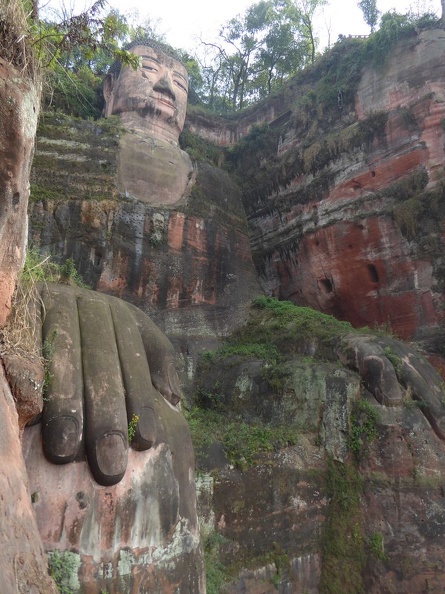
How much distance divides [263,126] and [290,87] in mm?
2398

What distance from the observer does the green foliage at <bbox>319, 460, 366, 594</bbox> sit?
7402 millimetres

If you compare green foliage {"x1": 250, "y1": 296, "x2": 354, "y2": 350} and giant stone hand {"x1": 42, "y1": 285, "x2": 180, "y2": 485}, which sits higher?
green foliage {"x1": 250, "y1": 296, "x2": 354, "y2": 350}

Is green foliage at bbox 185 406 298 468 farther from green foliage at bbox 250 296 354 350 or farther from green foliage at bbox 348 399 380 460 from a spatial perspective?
green foliage at bbox 250 296 354 350

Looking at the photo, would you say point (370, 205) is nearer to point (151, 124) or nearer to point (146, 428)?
point (151, 124)

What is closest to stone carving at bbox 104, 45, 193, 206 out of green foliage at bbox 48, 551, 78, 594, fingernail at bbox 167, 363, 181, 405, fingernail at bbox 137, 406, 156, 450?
fingernail at bbox 167, 363, 181, 405

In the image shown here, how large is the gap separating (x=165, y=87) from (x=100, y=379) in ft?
44.0

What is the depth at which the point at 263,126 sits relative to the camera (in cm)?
1825

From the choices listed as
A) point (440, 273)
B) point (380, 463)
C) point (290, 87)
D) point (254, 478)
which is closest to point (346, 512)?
point (380, 463)

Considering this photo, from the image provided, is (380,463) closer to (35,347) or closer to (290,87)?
(35,347)

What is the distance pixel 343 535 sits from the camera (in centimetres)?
763

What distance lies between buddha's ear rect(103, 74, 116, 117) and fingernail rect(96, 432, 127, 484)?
14027 mm

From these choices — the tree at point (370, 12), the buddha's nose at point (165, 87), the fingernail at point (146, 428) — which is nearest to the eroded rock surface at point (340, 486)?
the fingernail at point (146, 428)

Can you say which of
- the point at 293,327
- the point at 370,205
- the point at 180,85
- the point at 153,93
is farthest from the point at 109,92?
the point at 293,327

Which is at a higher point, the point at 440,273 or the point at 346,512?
the point at 440,273
